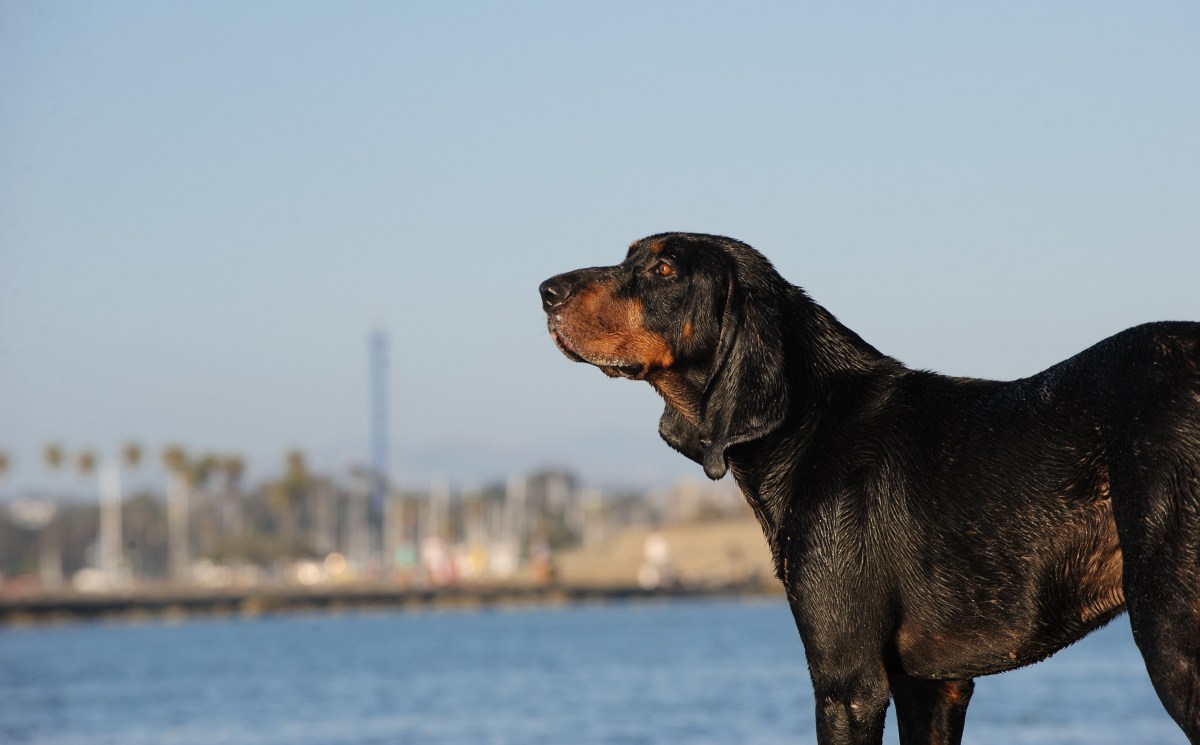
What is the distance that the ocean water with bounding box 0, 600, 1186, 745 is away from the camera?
Result: 24953mm

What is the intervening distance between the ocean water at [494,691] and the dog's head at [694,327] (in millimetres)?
15197

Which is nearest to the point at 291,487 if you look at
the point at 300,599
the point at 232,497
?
the point at 232,497

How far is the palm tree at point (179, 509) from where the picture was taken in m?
158

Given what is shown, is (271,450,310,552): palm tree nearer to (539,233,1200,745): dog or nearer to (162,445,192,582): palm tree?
(162,445,192,582): palm tree

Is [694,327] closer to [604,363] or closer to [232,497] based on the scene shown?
[604,363]

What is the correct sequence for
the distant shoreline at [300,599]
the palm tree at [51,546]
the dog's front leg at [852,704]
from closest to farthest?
the dog's front leg at [852,704], the distant shoreline at [300,599], the palm tree at [51,546]

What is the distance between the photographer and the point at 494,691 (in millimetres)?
35625

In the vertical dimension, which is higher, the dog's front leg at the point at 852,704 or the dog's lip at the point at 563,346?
the dog's lip at the point at 563,346

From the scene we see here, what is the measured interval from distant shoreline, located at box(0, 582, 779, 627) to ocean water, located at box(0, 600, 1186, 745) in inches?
589

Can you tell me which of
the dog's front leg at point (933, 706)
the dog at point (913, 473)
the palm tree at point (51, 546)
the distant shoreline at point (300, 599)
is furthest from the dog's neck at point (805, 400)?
the palm tree at point (51, 546)

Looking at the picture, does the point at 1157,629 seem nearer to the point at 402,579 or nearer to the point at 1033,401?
the point at 1033,401

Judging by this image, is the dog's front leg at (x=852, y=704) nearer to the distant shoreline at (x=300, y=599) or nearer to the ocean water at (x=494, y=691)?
the ocean water at (x=494, y=691)

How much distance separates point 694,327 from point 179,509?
168 metres

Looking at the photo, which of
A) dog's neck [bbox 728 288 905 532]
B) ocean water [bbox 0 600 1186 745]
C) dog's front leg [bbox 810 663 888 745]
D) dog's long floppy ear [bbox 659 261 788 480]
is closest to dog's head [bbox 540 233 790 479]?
dog's long floppy ear [bbox 659 261 788 480]
